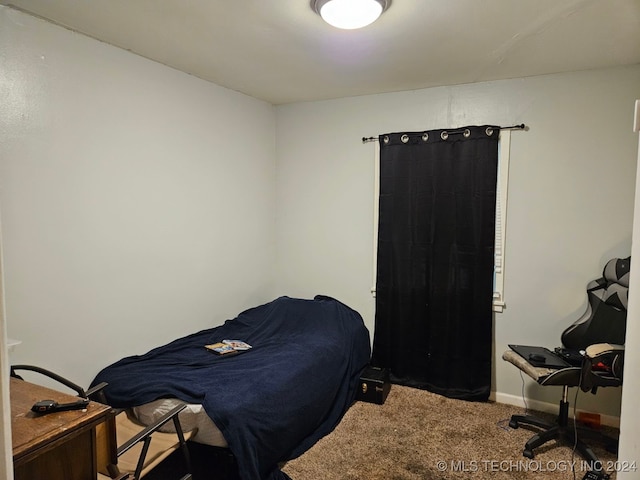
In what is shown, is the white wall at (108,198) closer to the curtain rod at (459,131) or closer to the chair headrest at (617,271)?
the curtain rod at (459,131)

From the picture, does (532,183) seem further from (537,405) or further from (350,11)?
(350,11)

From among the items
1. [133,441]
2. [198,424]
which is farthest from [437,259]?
[133,441]

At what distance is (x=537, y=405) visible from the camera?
3.16m

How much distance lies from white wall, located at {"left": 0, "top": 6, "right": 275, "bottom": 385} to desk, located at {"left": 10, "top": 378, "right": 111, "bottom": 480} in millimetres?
1069

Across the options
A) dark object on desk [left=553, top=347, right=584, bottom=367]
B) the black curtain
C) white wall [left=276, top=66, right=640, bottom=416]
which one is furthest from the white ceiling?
dark object on desk [left=553, top=347, right=584, bottom=367]

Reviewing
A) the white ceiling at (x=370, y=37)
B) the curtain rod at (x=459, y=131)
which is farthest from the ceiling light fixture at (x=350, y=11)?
the curtain rod at (x=459, y=131)

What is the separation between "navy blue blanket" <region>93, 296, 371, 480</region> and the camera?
2154 millimetres

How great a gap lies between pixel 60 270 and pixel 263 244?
196 cm

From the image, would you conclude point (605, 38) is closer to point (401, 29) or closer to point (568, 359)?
point (401, 29)

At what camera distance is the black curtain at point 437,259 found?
3.20 metres

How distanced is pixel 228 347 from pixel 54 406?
5.58 feet

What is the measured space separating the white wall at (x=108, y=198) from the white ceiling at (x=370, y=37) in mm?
237

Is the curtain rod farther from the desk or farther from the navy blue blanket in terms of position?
the desk

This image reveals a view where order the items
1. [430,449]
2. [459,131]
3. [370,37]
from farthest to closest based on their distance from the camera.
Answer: [459,131]
[430,449]
[370,37]
